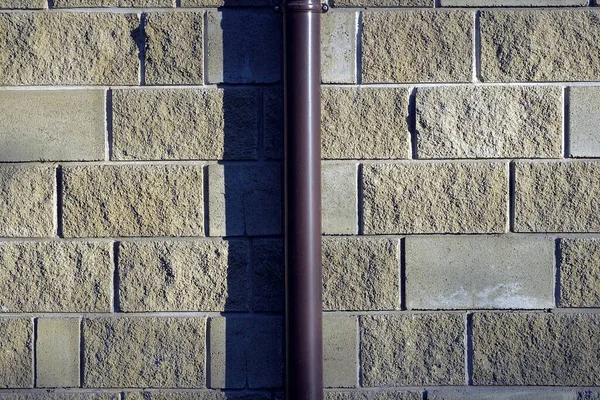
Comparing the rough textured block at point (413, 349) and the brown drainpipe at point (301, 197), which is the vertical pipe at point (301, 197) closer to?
the brown drainpipe at point (301, 197)

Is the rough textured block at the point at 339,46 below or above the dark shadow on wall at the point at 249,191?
above

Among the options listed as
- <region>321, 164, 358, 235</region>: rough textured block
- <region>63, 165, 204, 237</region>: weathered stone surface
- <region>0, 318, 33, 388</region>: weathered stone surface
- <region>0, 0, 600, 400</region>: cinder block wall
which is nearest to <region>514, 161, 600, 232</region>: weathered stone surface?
<region>0, 0, 600, 400</region>: cinder block wall

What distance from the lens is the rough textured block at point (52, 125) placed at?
2629mm

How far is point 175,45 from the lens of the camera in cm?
262

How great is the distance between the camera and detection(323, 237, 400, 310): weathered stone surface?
2.62m

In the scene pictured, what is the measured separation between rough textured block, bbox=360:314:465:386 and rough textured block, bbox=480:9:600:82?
913 mm

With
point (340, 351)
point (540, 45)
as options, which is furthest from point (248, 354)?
point (540, 45)

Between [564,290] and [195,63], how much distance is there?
1.56 metres

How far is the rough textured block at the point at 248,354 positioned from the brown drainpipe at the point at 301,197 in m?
0.12

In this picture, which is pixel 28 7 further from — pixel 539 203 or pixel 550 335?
pixel 550 335

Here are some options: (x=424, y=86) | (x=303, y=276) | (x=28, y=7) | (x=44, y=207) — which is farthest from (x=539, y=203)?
(x=28, y=7)

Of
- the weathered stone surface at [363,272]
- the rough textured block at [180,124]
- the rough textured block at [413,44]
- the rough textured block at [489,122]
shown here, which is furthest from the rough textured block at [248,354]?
the rough textured block at [413,44]

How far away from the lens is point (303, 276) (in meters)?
2.52

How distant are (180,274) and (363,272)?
0.66 metres
